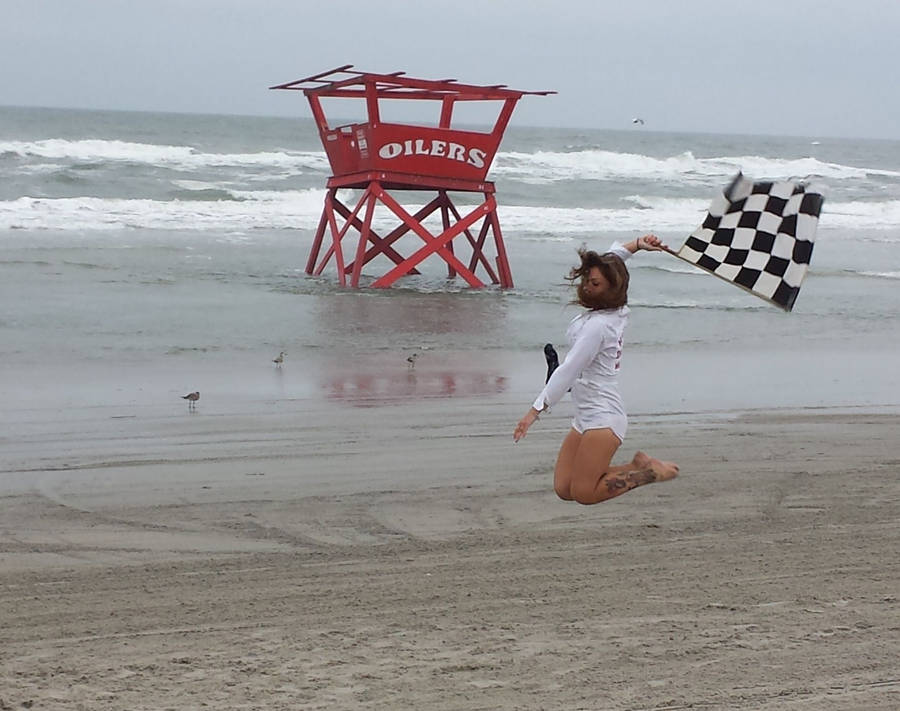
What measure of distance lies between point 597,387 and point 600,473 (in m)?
0.42

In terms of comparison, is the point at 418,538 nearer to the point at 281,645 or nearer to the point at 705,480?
the point at 281,645

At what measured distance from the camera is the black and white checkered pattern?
6.30 m

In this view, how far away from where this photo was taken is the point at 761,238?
6.37 metres

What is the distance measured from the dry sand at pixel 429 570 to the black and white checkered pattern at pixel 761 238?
54.1 inches

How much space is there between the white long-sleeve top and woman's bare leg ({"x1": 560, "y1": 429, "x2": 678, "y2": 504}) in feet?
0.55

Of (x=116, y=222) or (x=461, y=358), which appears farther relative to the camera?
(x=116, y=222)

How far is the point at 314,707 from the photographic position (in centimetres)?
438

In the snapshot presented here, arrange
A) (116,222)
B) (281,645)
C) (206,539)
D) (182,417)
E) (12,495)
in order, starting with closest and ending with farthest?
1. (281,645)
2. (206,539)
3. (12,495)
4. (182,417)
5. (116,222)

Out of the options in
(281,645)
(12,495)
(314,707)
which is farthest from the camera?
(12,495)

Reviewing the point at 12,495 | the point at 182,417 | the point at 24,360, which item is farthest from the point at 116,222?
the point at 12,495

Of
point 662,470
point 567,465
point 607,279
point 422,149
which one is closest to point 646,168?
point 422,149

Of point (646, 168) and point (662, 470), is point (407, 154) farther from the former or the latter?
point (646, 168)

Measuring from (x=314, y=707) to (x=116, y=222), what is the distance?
26.4m

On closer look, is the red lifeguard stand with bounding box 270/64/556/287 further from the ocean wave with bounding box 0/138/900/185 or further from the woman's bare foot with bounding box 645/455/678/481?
the ocean wave with bounding box 0/138/900/185
